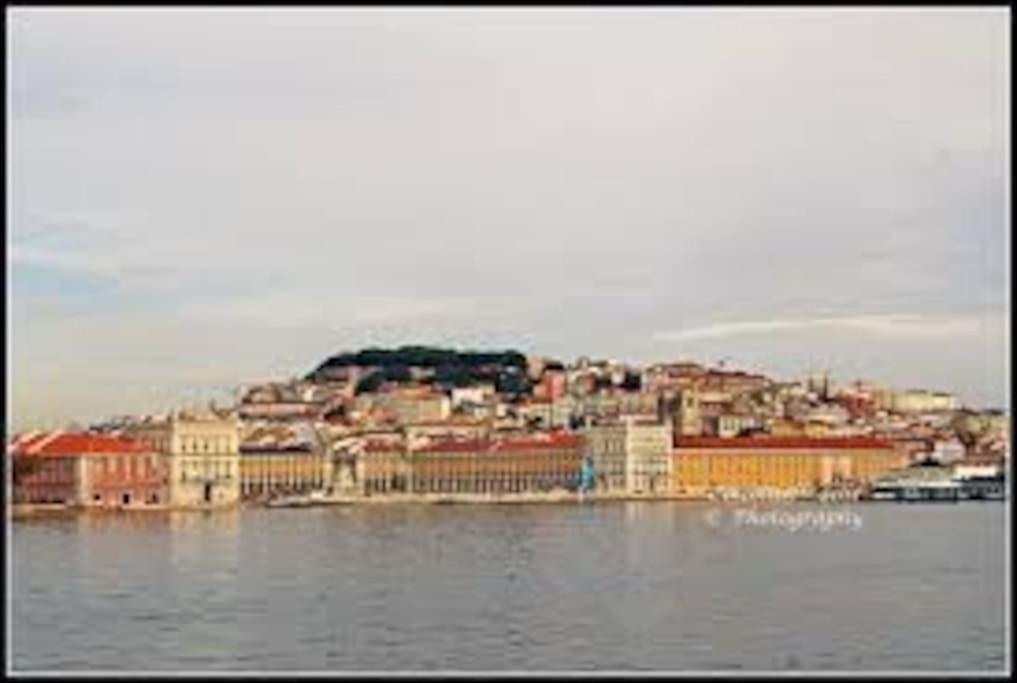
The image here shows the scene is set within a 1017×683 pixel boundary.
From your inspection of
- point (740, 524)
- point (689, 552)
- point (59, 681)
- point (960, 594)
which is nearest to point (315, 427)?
point (740, 524)

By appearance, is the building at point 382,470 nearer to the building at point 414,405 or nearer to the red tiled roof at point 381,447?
the red tiled roof at point 381,447

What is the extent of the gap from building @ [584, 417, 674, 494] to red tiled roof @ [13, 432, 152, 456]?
33.2 feet

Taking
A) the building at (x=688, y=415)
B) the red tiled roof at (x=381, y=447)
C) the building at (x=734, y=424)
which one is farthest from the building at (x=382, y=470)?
the building at (x=734, y=424)

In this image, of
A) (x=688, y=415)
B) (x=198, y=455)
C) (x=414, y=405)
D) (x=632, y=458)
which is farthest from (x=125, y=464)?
(x=688, y=415)

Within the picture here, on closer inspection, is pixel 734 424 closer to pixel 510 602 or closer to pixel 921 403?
pixel 921 403

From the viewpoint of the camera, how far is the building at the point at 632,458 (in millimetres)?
42188

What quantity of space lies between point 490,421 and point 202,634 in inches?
1552

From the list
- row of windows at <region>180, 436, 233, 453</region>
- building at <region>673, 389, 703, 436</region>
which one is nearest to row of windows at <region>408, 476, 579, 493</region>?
building at <region>673, 389, 703, 436</region>

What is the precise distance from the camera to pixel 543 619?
1118cm

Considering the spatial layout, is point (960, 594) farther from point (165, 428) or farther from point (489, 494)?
point (489, 494)

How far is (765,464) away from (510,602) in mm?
31153

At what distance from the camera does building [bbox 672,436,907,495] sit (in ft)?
140

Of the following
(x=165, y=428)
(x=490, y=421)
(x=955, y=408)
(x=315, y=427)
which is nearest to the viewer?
(x=165, y=428)

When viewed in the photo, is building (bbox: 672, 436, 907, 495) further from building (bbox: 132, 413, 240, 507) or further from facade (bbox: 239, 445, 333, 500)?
building (bbox: 132, 413, 240, 507)
